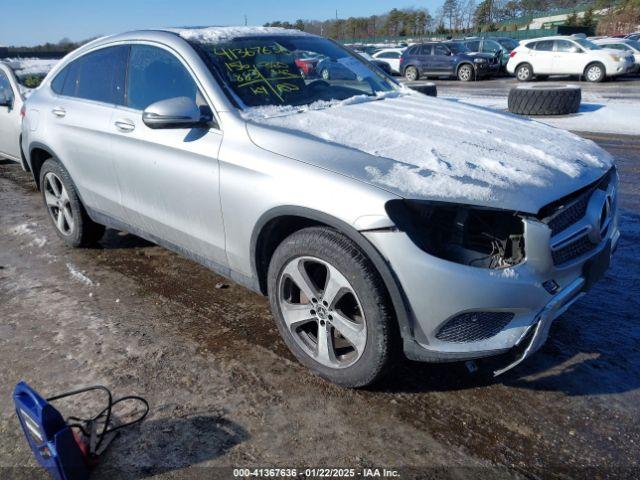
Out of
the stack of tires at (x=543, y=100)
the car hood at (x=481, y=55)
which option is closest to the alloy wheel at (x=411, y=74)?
the car hood at (x=481, y=55)

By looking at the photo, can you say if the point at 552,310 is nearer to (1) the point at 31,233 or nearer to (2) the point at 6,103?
(1) the point at 31,233

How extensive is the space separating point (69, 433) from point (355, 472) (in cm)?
115

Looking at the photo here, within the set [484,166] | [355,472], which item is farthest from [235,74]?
[355,472]

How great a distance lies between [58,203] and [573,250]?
412 centimetres

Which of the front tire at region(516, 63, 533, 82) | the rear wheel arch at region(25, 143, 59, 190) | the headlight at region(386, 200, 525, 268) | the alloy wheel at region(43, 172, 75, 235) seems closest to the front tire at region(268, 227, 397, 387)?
the headlight at region(386, 200, 525, 268)

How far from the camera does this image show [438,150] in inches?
109

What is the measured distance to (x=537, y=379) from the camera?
113 inches

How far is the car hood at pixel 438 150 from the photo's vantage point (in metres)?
2.43

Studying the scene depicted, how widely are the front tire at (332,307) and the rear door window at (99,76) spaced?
6.41ft

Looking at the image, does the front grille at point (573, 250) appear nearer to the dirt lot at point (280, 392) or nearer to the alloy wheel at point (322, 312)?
the dirt lot at point (280, 392)

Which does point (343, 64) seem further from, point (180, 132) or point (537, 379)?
point (537, 379)

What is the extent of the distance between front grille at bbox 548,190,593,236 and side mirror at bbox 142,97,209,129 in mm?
1907

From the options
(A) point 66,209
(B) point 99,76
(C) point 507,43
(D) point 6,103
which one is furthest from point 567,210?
(C) point 507,43

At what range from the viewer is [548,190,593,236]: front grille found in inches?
97.2
